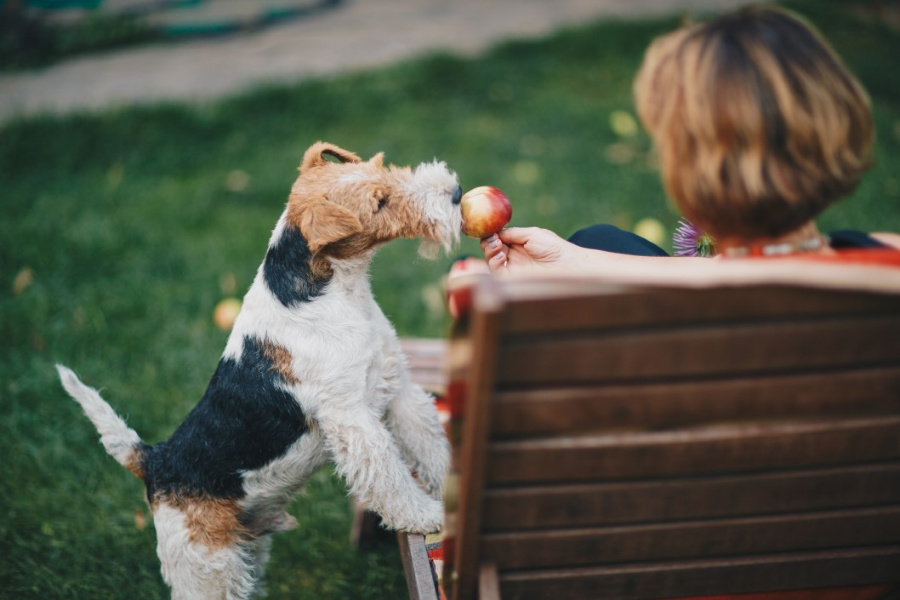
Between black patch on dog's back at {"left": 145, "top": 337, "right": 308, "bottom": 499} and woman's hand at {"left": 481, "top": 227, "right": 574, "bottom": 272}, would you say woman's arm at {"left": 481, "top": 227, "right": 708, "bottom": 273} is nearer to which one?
woman's hand at {"left": 481, "top": 227, "right": 574, "bottom": 272}

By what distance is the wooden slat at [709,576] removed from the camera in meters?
1.73

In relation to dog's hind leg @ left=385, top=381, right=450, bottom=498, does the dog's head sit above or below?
above

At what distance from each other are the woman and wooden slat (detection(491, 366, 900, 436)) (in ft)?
1.12

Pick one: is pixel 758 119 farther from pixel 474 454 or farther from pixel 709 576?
pixel 709 576

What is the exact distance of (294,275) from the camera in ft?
7.61

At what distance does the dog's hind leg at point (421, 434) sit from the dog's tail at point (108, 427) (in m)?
0.87

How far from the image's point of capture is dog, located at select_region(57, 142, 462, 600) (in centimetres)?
230

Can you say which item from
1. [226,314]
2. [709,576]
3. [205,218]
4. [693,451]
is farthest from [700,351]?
[205,218]

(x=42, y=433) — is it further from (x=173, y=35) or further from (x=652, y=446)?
(x=173, y=35)

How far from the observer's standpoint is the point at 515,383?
1407 mm

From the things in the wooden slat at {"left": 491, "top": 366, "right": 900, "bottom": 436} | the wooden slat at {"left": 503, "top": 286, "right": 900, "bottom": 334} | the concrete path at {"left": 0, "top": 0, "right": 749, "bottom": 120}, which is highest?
the wooden slat at {"left": 503, "top": 286, "right": 900, "bottom": 334}

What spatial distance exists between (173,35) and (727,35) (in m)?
7.57

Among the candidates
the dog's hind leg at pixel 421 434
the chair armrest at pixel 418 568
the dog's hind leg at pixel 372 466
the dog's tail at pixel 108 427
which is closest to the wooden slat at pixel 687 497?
the chair armrest at pixel 418 568

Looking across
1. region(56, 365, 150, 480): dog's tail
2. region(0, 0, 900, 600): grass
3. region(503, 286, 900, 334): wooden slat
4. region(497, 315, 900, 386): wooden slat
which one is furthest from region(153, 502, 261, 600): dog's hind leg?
region(503, 286, 900, 334): wooden slat
